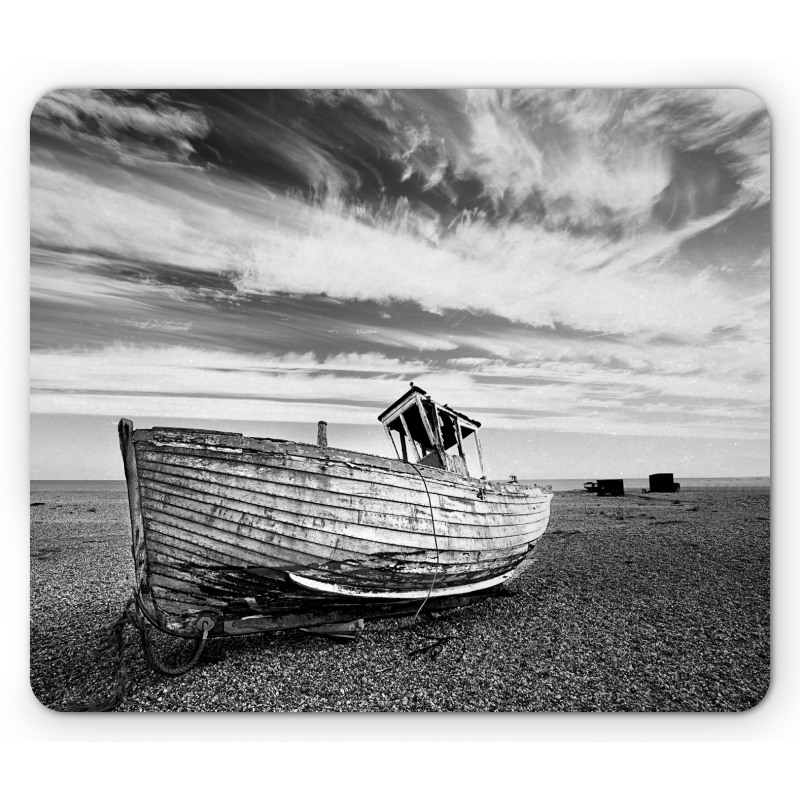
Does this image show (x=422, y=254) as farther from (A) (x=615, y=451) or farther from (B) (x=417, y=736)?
(B) (x=417, y=736)

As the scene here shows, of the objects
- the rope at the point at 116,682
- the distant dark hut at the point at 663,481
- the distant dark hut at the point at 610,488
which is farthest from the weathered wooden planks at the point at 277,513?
the distant dark hut at the point at 610,488

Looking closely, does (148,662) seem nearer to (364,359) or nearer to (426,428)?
(364,359)

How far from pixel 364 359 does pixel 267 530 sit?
2.03 meters

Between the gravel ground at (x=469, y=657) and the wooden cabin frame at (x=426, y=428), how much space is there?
1764 millimetres

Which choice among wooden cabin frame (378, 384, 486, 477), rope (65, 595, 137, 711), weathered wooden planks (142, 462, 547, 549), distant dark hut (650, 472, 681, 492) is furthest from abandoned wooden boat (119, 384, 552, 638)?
distant dark hut (650, 472, 681, 492)

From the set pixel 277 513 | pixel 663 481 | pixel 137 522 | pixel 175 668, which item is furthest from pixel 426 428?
pixel 663 481

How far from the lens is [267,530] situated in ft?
11.3

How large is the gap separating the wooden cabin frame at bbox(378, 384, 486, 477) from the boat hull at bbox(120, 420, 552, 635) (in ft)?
4.41

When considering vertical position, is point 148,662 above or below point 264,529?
below

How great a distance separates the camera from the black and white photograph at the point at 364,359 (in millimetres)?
3658
